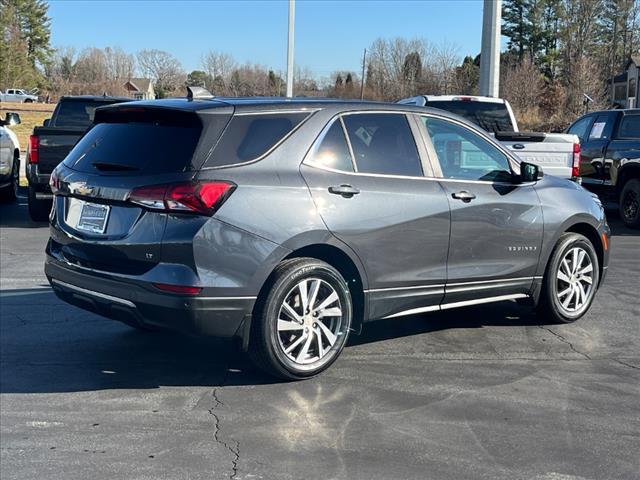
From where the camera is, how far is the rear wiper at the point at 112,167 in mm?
4930

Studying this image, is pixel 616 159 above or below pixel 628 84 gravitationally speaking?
below

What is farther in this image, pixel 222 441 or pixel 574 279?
pixel 574 279

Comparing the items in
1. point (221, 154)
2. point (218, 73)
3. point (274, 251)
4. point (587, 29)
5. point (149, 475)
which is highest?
point (587, 29)

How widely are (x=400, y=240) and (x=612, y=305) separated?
3176mm

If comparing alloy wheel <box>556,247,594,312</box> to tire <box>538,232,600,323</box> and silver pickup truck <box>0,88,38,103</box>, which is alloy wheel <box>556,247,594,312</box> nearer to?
tire <box>538,232,600,323</box>

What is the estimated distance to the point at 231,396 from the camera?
4.89 metres

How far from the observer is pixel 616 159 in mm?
13148

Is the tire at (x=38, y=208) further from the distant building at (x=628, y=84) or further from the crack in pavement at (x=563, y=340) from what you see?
the distant building at (x=628, y=84)

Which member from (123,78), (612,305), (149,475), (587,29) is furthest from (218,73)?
(149,475)

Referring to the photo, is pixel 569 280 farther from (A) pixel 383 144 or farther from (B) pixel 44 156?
(B) pixel 44 156

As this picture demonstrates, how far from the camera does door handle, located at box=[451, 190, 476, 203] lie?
5.82m

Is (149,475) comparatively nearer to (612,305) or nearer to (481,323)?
(481,323)

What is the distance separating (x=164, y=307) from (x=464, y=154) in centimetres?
287

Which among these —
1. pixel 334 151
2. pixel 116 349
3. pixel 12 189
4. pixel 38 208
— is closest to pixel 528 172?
pixel 334 151
